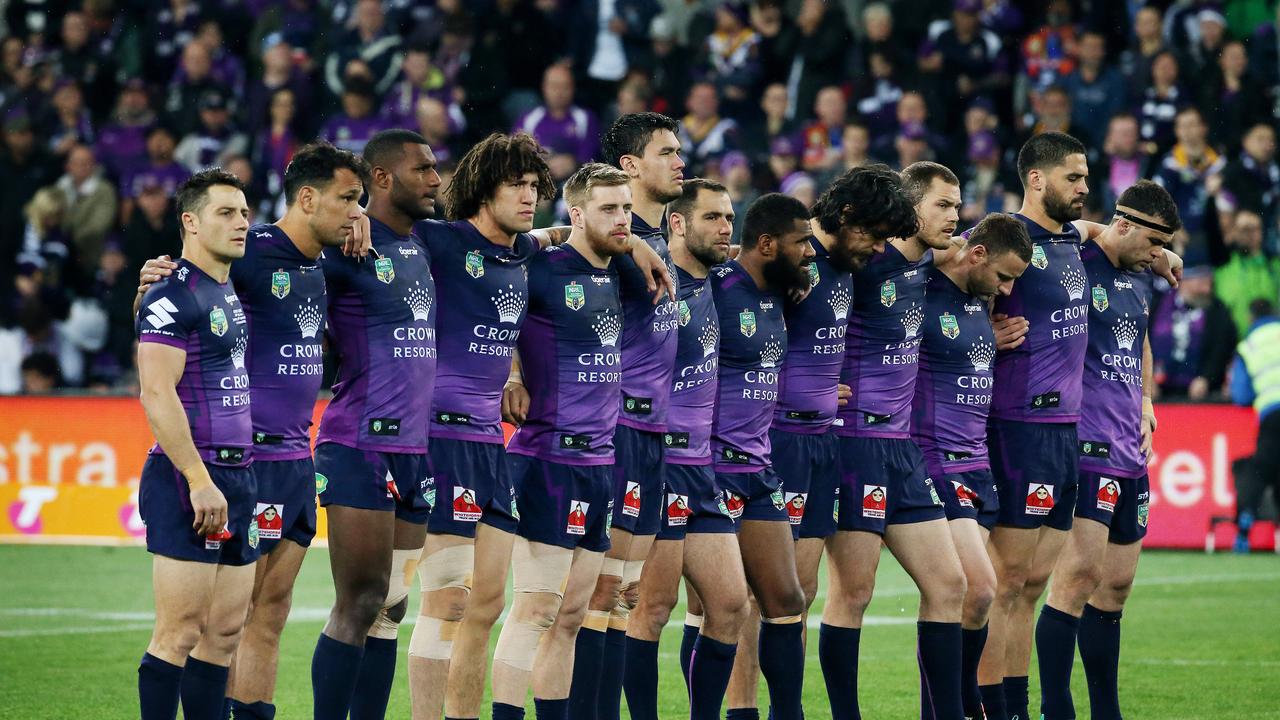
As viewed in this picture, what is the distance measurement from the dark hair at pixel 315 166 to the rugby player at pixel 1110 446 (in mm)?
4286

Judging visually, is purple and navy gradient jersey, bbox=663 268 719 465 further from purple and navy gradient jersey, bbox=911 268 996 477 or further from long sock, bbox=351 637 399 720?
long sock, bbox=351 637 399 720

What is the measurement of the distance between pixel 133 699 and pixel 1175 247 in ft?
40.1

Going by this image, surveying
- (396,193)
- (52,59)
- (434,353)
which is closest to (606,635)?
(434,353)

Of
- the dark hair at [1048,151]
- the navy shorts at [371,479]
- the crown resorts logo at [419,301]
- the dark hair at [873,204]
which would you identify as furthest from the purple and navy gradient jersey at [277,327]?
the dark hair at [1048,151]

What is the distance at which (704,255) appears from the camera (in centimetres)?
894

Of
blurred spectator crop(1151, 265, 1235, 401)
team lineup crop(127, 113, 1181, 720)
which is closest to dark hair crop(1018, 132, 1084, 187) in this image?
team lineup crop(127, 113, 1181, 720)

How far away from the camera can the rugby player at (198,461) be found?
289 inches

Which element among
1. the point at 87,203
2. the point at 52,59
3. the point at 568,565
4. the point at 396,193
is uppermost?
the point at 52,59

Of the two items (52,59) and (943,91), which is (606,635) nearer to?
(943,91)

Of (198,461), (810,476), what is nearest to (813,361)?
(810,476)

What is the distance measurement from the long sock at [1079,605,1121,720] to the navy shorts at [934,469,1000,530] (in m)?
0.98

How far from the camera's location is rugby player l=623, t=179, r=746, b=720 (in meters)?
8.66

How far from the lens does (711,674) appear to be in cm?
862

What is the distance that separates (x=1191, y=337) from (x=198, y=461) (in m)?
13.4
